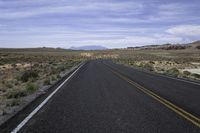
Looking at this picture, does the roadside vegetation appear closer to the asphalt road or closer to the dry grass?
the dry grass

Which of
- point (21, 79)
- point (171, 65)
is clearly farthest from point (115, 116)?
point (171, 65)

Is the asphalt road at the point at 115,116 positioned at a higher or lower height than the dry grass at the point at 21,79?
higher

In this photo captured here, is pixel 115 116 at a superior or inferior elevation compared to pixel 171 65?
superior

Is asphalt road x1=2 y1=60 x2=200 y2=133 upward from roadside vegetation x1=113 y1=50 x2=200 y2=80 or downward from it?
upward

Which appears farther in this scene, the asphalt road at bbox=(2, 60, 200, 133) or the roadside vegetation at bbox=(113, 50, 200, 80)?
the roadside vegetation at bbox=(113, 50, 200, 80)

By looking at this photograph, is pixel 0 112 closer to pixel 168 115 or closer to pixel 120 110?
pixel 120 110

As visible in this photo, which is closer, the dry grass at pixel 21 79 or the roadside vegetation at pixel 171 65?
the dry grass at pixel 21 79

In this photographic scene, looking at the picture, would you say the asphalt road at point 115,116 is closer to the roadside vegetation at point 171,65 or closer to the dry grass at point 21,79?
the dry grass at point 21,79

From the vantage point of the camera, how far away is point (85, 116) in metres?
8.70

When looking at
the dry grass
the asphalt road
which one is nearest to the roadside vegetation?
the dry grass

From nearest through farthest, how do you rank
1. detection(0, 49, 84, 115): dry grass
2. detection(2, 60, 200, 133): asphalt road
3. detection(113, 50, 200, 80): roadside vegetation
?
1. detection(2, 60, 200, 133): asphalt road
2. detection(0, 49, 84, 115): dry grass
3. detection(113, 50, 200, 80): roadside vegetation

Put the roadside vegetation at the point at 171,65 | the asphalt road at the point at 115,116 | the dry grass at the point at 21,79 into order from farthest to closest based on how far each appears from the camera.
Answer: the roadside vegetation at the point at 171,65, the dry grass at the point at 21,79, the asphalt road at the point at 115,116

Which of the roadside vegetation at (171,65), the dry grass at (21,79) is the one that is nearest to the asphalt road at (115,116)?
the dry grass at (21,79)

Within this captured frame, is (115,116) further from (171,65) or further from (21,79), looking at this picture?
(171,65)
